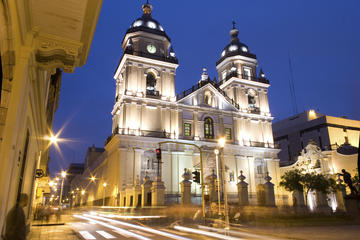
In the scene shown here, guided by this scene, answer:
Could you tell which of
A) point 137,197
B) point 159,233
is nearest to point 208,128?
point 137,197

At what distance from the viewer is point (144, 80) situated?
38.2 m

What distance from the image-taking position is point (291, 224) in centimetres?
1705

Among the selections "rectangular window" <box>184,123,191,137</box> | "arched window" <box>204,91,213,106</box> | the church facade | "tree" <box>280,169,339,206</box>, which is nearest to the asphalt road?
the church facade

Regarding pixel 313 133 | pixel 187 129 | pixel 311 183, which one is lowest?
pixel 311 183

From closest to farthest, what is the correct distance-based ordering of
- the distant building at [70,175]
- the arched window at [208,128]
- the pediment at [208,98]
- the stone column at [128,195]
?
the stone column at [128,195]
the arched window at [208,128]
the pediment at [208,98]
the distant building at [70,175]

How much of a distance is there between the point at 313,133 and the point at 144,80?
3244 centimetres

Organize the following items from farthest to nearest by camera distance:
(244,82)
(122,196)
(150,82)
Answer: (244,82) → (150,82) → (122,196)

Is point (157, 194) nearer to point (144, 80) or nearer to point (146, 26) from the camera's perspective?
point (144, 80)

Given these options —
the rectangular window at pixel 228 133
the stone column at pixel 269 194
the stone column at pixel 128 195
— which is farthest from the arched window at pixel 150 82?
the stone column at pixel 269 194

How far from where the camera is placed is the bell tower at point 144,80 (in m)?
36.2

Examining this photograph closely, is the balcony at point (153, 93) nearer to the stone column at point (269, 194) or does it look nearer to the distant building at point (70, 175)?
the stone column at point (269, 194)

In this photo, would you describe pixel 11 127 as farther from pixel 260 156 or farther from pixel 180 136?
pixel 260 156

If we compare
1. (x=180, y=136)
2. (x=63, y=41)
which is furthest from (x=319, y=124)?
(x=63, y=41)

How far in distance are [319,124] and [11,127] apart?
53.6 meters
